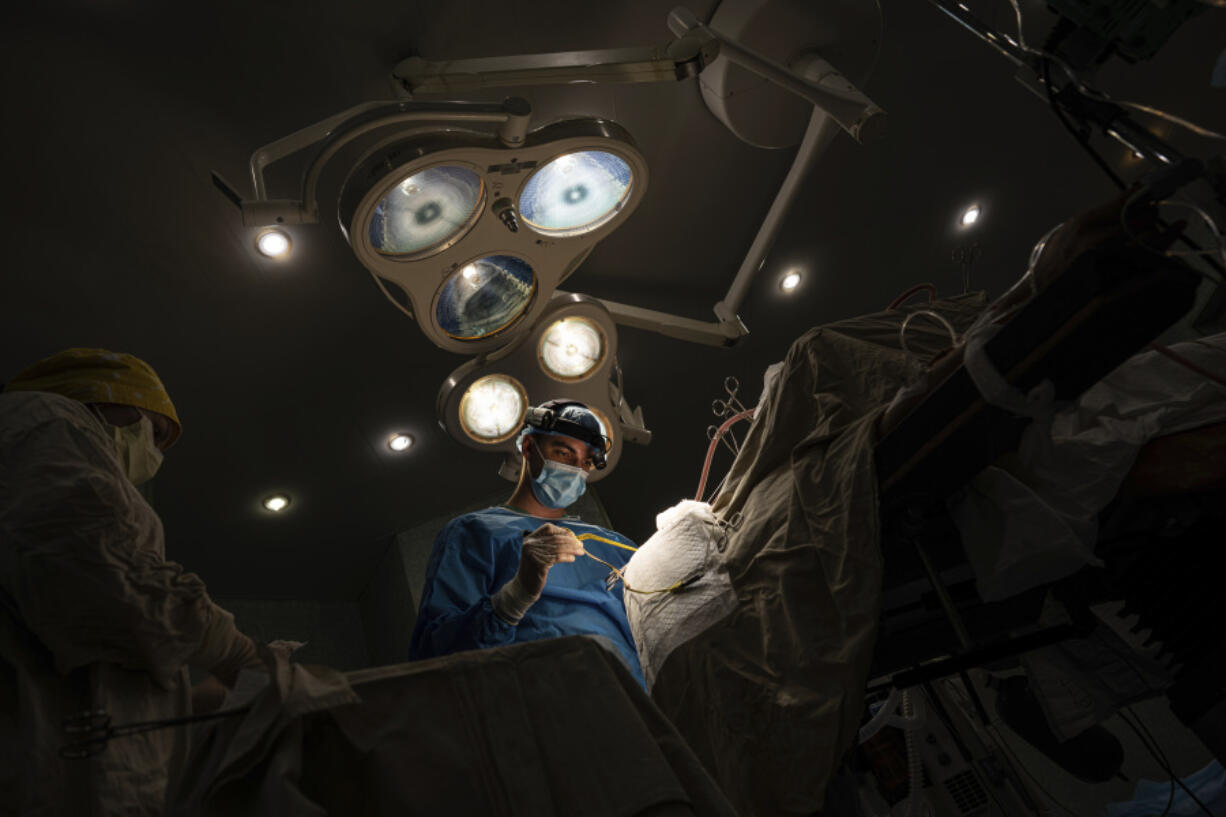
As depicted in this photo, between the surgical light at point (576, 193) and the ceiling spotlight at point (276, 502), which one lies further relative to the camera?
the ceiling spotlight at point (276, 502)

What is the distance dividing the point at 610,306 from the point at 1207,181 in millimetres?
1961

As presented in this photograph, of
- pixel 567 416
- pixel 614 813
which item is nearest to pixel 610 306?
pixel 567 416

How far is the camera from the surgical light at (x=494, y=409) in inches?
106

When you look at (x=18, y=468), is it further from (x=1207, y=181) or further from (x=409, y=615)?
(x=409, y=615)

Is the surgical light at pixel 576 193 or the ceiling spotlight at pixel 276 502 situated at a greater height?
the ceiling spotlight at pixel 276 502

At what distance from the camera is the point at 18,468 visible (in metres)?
1.47

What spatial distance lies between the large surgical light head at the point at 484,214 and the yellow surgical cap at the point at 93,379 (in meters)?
0.59

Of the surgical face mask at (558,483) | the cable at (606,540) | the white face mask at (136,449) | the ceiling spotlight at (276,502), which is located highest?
the ceiling spotlight at (276,502)

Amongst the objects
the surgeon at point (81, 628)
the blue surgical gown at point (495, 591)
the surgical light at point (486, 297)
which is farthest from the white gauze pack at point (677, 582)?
the surgeon at point (81, 628)

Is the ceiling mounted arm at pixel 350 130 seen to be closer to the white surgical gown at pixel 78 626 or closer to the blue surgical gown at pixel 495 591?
the white surgical gown at pixel 78 626

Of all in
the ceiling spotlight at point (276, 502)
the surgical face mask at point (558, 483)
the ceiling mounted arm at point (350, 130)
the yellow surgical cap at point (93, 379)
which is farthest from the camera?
the ceiling spotlight at point (276, 502)

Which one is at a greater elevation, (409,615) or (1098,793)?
(409,615)

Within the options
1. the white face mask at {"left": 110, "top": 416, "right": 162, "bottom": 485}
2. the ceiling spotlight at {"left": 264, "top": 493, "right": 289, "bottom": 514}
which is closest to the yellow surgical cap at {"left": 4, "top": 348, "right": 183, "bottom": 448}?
the white face mask at {"left": 110, "top": 416, "right": 162, "bottom": 485}

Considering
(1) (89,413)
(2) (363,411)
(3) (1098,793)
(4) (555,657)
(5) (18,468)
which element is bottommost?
(3) (1098,793)
